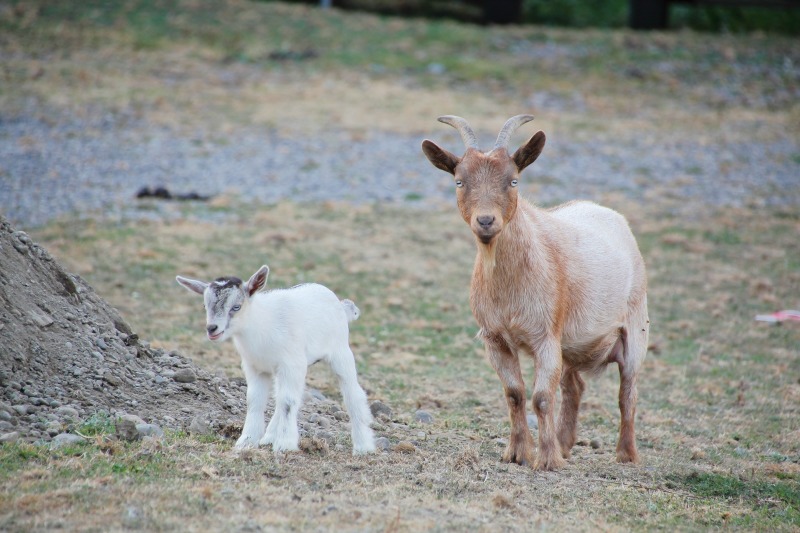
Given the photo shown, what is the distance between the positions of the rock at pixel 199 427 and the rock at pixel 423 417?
1938 mm

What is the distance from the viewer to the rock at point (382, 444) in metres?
7.03

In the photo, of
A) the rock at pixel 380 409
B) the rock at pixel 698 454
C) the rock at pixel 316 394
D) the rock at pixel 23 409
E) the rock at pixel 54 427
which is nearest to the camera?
the rock at pixel 54 427

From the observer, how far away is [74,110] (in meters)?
19.9

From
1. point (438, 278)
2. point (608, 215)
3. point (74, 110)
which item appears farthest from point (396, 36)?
point (608, 215)

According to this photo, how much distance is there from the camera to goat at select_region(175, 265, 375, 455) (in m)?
6.46

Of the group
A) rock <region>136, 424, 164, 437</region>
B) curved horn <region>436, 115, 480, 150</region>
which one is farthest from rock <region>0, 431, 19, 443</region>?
curved horn <region>436, 115, 480, 150</region>

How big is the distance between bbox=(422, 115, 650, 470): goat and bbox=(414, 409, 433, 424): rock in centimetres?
110

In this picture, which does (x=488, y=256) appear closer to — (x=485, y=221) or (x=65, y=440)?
(x=485, y=221)

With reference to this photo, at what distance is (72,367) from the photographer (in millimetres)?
7098

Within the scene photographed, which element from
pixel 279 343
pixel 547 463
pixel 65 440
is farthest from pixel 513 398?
pixel 65 440

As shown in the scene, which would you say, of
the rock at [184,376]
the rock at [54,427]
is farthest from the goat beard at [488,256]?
the rock at [54,427]

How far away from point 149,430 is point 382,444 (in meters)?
1.67

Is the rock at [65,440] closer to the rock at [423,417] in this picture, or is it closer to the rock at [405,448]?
the rock at [405,448]

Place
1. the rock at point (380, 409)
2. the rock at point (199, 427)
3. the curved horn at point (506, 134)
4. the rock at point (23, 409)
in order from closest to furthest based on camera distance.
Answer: the rock at point (23, 409) → the rock at point (199, 427) → the curved horn at point (506, 134) → the rock at point (380, 409)
